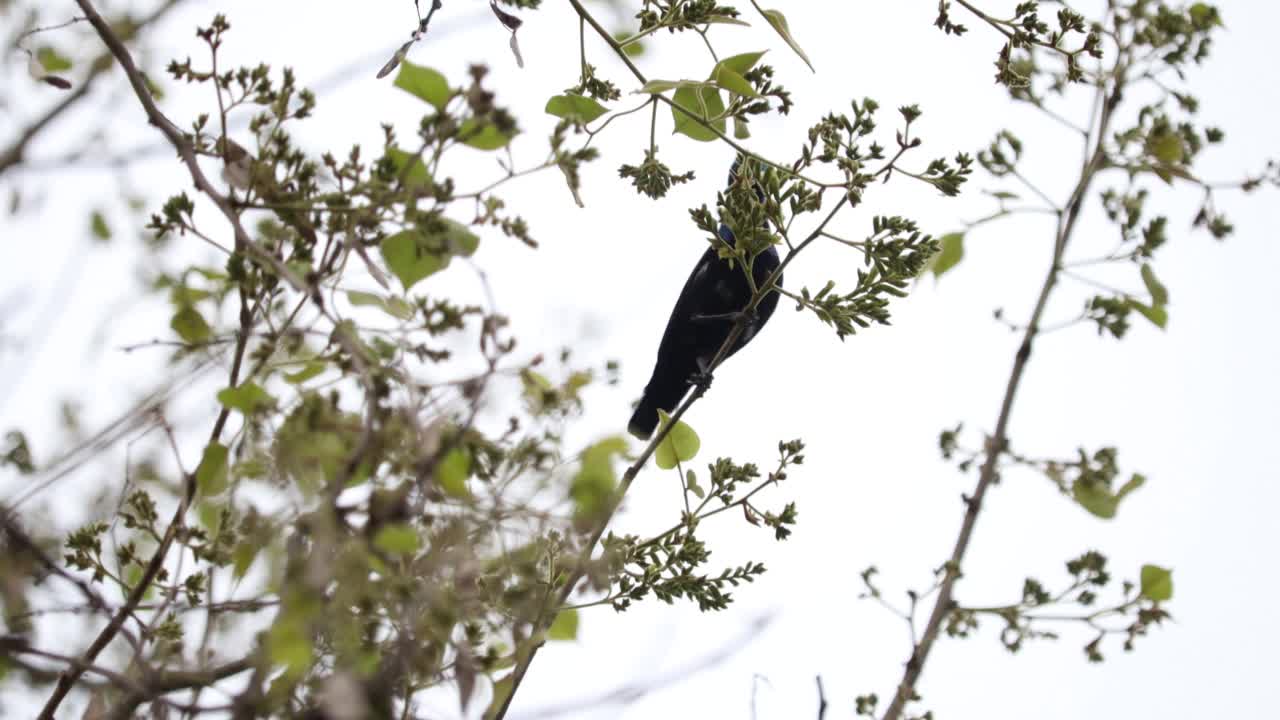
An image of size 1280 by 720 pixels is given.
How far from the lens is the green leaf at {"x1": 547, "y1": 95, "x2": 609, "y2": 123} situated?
224 centimetres

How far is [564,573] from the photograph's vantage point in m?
2.04

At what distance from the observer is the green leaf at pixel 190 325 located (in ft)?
5.68

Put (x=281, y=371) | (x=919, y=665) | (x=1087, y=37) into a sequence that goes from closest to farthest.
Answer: (x=919, y=665) < (x=281, y=371) < (x=1087, y=37)

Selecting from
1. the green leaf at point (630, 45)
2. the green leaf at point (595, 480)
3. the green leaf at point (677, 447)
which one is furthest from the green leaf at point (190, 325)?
the green leaf at point (630, 45)

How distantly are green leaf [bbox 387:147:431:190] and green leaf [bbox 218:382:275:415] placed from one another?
0.32 m

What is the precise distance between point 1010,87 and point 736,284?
9.56 feet

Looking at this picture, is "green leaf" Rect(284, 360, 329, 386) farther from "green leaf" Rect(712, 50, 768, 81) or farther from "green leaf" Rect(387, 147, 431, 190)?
"green leaf" Rect(712, 50, 768, 81)

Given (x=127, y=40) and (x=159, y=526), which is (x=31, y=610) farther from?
(x=127, y=40)

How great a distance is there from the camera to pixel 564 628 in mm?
1957

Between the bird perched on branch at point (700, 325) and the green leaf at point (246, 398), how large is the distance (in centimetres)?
376

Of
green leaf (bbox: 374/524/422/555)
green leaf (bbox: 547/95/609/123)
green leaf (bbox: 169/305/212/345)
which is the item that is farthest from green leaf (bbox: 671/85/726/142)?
green leaf (bbox: 374/524/422/555)

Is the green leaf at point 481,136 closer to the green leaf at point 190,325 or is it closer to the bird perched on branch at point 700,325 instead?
the green leaf at point 190,325

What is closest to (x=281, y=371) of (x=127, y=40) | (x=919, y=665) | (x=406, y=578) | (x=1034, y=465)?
(x=406, y=578)

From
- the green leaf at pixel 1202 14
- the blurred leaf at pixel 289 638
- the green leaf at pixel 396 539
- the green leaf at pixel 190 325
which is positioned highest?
the green leaf at pixel 1202 14
